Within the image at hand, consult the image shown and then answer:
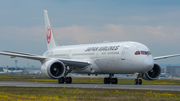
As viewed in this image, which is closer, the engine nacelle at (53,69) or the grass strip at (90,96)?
the grass strip at (90,96)

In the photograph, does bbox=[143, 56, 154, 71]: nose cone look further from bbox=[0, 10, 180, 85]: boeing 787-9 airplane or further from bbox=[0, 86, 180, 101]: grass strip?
bbox=[0, 86, 180, 101]: grass strip

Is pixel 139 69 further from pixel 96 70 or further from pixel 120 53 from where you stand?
pixel 96 70

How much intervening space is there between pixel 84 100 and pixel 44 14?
134 ft

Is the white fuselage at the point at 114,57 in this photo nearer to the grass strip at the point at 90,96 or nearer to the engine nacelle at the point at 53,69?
the engine nacelle at the point at 53,69

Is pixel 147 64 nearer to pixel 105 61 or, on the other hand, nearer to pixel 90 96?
pixel 105 61

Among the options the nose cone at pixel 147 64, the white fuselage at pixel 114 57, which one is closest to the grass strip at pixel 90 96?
the nose cone at pixel 147 64

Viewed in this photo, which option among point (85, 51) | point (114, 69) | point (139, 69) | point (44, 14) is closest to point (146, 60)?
point (139, 69)

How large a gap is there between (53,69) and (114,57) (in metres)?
7.51

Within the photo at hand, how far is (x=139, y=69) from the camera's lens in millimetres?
34000

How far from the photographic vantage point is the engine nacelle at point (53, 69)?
36.4 metres

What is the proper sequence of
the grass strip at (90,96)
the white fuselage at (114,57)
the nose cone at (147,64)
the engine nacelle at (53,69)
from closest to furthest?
the grass strip at (90,96), the nose cone at (147,64), the white fuselage at (114,57), the engine nacelle at (53,69)

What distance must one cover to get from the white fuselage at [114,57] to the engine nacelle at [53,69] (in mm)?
4249

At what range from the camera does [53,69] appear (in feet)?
125

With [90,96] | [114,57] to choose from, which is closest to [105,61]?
[114,57]
